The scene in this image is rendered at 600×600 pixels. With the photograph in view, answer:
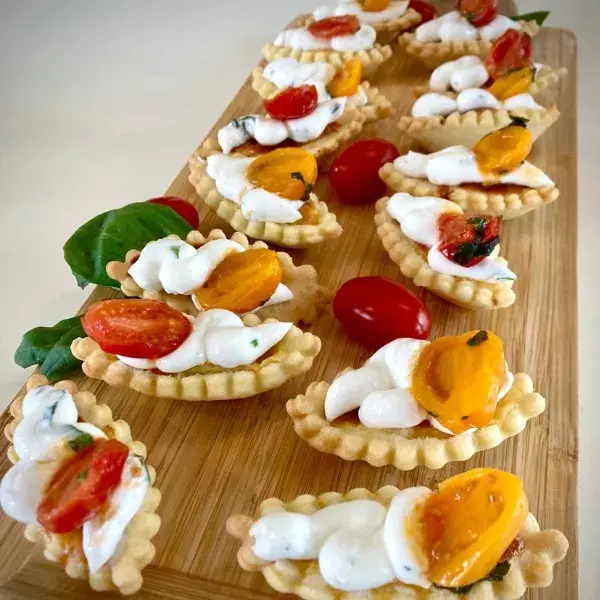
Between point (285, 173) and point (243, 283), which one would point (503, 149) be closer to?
point (285, 173)

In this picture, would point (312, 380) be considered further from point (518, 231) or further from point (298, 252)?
point (518, 231)

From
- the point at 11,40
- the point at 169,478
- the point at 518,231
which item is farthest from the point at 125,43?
the point at 169,478

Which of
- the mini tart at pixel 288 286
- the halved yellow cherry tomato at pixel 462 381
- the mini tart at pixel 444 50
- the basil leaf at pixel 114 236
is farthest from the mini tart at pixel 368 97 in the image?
the halved yellow cherry tomato at pixel 462 381

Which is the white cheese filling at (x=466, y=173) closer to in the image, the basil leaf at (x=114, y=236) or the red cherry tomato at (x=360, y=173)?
the red cherry tomato at (x=360, y=173)

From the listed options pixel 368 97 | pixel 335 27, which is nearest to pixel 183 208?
pixel 368 97

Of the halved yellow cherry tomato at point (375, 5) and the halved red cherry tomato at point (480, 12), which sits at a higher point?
the halved yellow cherry tomato at point (375, 5)
